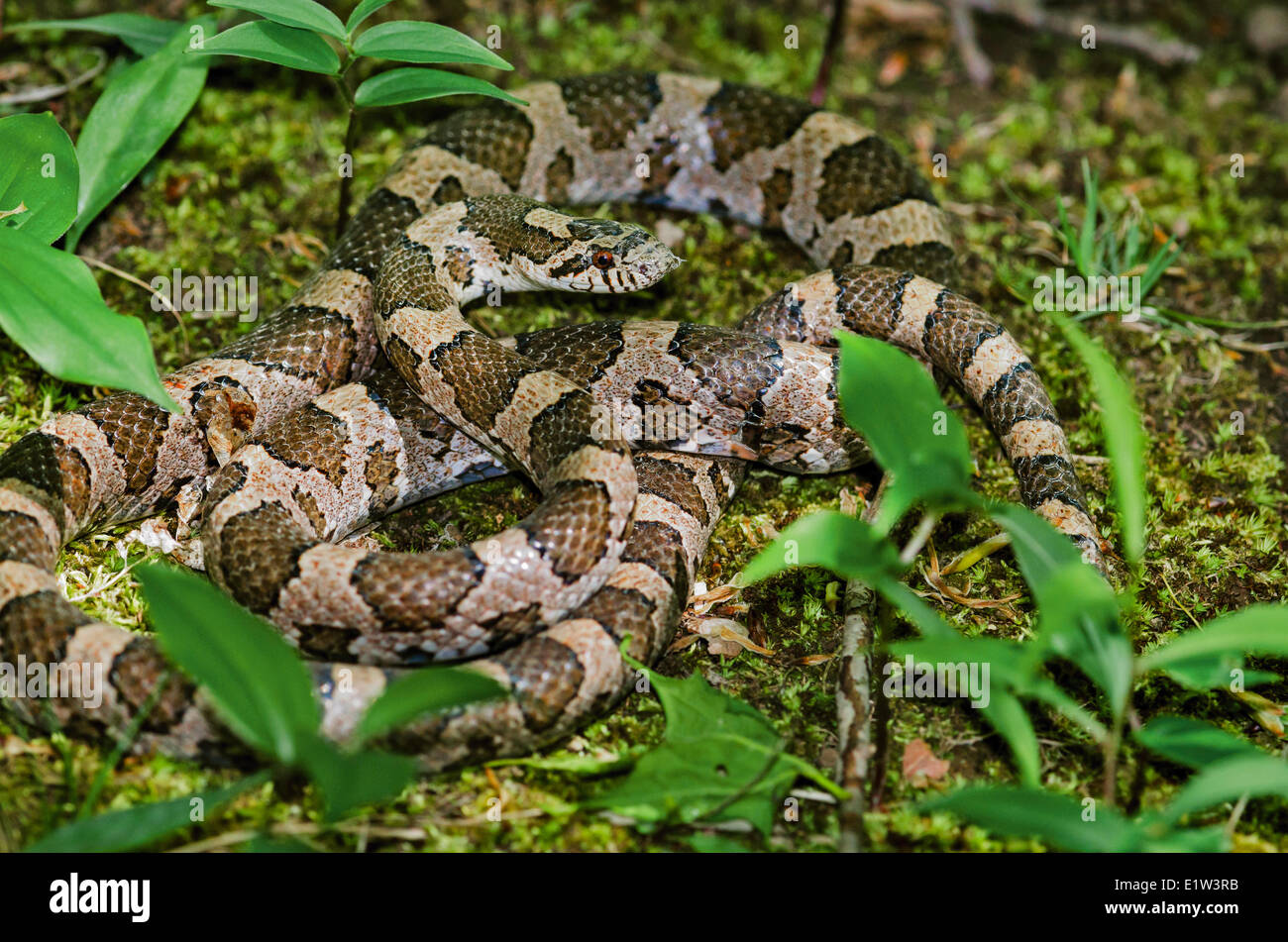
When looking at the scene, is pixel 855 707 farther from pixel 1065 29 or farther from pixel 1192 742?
pixel 1065 29

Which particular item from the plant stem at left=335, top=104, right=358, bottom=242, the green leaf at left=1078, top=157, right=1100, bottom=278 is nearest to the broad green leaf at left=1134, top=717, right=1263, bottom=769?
the green leaf at left=1078, top=157, right=1100, bottom=278

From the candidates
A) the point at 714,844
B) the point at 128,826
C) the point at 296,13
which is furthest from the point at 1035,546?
the point at 296,13

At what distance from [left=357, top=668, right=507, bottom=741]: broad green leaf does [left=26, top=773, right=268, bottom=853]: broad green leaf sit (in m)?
0.47

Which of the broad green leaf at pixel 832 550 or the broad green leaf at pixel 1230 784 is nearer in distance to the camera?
the broad green leaf at pixel 1230 784

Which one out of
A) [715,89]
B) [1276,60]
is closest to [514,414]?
[715,89]

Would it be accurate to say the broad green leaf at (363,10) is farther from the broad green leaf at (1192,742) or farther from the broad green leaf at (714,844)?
the broad green leaf at (1192,742)

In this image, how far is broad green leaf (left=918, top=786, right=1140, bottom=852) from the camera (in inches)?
132

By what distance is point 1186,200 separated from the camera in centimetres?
754

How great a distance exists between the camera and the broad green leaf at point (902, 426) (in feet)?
11.9

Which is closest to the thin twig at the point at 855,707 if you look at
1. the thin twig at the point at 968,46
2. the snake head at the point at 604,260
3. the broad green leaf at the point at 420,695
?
the broad green leaf at the point at 420,695

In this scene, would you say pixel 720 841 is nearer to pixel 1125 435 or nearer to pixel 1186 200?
pixel 1125 435

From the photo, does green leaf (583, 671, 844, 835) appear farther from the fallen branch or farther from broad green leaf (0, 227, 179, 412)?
the fallen branch

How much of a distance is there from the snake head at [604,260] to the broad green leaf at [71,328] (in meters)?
2.31
